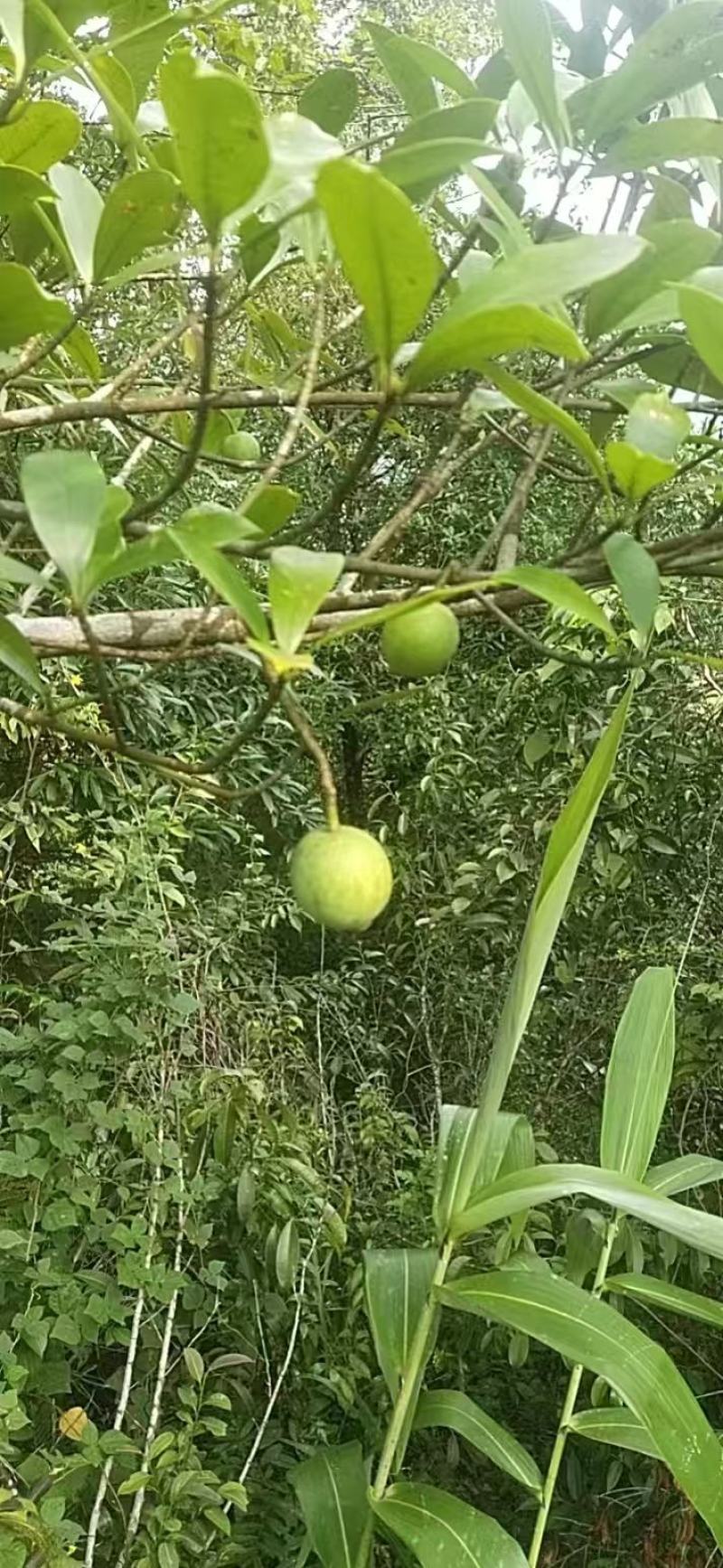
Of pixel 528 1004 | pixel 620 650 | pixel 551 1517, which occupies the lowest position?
pixel 551 1517

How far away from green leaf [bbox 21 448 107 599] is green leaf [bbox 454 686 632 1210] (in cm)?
35

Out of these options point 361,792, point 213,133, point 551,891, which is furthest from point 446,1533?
point 361,792

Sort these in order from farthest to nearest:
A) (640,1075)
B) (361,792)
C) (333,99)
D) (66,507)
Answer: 1. (361,792)
2. (640,1075)
3. (333,99)
4. (66,507)

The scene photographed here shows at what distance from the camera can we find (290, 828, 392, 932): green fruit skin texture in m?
0.41

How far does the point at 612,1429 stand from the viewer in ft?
2.88

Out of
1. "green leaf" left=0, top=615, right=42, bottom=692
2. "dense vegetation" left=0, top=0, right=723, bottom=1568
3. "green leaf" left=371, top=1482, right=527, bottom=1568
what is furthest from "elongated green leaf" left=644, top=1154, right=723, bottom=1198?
"green leaf" left=0, top=615, right=42, bottom=692

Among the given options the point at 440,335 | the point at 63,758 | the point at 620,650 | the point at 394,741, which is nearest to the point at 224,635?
the point at 440,335

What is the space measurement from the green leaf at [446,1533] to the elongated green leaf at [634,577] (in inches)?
23.4

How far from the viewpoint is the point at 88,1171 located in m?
1.34

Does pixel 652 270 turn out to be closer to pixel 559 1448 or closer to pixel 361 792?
pixel 559 1448

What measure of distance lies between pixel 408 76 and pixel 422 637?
0.22 metres

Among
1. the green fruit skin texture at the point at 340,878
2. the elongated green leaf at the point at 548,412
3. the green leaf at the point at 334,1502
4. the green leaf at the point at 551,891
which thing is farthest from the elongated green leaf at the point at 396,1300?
the elongated green leaf at the point at 548,412

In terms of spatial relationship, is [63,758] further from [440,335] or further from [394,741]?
[440,335]

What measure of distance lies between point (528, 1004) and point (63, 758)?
139 centimetres
